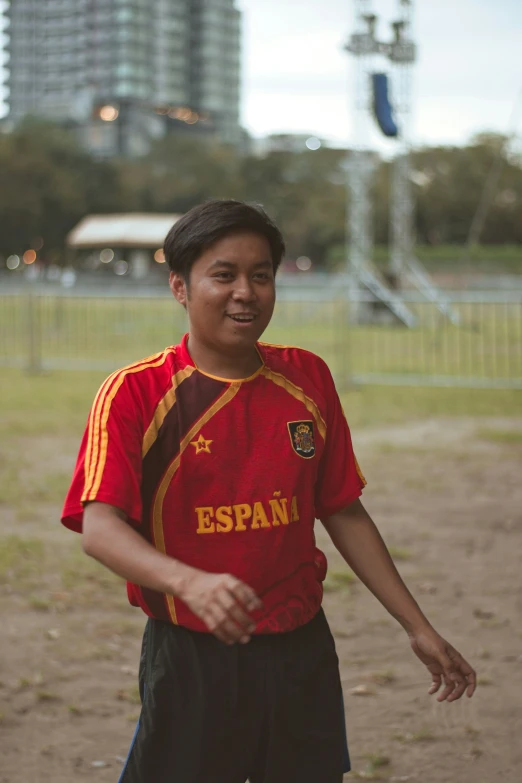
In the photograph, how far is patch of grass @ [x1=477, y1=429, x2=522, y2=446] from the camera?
9664mm

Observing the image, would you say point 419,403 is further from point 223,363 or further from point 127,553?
point 127,553

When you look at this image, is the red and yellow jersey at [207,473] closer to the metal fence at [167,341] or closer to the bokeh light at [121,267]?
the metal fence at [167,341]

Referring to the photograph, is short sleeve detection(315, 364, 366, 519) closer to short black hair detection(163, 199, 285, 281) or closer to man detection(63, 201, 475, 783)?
man detection(63, 201, 475, 783)

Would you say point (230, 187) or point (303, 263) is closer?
point (303, 263)

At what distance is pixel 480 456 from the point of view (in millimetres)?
8961

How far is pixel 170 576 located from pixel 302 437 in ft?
1.46

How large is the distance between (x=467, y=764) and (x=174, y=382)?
2.09 meters

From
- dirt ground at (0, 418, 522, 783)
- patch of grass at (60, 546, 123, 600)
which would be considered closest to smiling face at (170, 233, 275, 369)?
dirt ground at (0, 418, 522, 783)

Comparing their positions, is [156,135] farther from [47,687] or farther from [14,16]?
[47,687]

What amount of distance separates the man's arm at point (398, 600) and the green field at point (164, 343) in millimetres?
10327

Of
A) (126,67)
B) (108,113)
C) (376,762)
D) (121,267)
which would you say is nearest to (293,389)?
(376,762)

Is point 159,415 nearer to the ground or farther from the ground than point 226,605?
farther from the ground

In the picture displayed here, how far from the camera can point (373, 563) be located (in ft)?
6.98

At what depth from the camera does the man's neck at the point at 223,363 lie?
6.51 feet
